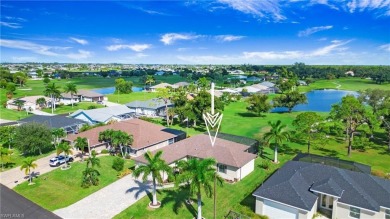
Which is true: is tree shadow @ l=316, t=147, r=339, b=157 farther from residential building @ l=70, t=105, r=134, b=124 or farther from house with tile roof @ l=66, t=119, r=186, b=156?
residential building @ l=70, t=105, r=134, b=124

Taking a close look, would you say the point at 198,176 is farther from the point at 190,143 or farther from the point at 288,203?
the point at 190,143

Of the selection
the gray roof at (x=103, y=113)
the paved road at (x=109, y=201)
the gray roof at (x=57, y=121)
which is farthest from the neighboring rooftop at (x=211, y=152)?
the gray roof at (x=103, y=113)

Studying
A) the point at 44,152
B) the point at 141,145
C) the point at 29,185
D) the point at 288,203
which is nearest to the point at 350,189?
the point at 288,203

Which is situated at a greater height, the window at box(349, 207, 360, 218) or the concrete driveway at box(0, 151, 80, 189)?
the window at box(349, 207, 360, 218)

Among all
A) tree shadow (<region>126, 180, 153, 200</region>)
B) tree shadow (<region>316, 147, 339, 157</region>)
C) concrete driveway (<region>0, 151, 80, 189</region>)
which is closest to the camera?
tree shadow (<region>126, 180, 153, 200</region>)

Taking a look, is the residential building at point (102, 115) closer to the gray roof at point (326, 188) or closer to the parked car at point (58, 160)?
the parked car at point (58, 160)

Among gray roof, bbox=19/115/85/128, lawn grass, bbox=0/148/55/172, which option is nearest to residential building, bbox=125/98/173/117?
gray roof, bbox=19/115/85/128
